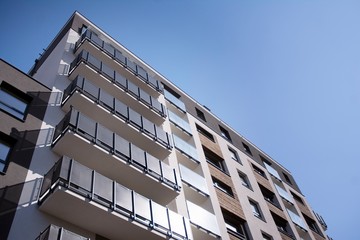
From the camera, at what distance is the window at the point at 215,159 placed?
71.5 feet

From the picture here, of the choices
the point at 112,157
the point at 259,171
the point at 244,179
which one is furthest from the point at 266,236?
the point at 112,157

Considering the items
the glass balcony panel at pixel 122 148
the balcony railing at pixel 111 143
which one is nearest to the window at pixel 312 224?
the balcony railing at pixel 111 143

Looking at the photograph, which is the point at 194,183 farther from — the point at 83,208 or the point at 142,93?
the point at 83,208

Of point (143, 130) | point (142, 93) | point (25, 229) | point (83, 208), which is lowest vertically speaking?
point (25, 229)

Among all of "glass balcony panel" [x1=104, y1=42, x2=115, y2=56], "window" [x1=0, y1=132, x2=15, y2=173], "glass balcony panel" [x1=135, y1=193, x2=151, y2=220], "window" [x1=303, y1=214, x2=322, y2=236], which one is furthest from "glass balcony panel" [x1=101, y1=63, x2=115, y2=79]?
"window" [x1=303, y1=214, x2=322, y2=236]

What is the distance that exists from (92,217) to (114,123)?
5686mm

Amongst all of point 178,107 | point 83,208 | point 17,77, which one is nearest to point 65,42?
point 17,77

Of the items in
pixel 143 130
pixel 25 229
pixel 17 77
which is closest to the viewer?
pixel 25 229

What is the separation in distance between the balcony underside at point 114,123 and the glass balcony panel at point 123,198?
449 cm

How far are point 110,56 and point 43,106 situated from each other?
7.38 m

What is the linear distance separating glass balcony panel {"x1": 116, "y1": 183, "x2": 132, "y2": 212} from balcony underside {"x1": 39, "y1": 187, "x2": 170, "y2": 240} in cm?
43

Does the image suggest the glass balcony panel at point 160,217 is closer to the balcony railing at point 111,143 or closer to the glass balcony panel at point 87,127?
the balcony railing at point 111,143

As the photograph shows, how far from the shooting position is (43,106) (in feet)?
44.5

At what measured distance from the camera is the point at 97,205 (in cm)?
1038
